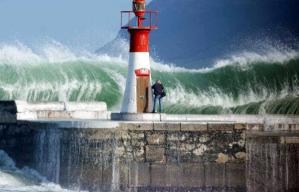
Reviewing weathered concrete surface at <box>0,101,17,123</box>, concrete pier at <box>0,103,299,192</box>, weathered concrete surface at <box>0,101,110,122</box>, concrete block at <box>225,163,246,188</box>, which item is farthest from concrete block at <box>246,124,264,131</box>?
weathered concrete surface at <box>0,101,17,123</box>

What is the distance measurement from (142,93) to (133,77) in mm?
314

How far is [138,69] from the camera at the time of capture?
1975 cm

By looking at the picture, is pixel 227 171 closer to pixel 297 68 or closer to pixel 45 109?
pixel 45 109

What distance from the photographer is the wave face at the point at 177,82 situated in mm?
27047

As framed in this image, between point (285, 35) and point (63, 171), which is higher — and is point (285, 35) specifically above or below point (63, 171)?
above

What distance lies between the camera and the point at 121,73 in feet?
92.5

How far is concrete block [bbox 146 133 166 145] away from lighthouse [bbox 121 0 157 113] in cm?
135

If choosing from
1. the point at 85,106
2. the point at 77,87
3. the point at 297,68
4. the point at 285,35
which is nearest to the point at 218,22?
the point at 285,35

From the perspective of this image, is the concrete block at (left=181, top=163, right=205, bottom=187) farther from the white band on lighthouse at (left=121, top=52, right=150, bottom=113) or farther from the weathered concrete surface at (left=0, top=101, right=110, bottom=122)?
the weathered concrete surface at (left=0, top=101, right=110, bottom=122)

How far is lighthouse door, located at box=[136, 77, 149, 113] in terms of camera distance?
65.1ft

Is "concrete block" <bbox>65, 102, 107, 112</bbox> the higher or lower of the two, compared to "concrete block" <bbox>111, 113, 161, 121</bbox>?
higher

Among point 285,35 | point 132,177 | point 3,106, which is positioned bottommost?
point 132,177

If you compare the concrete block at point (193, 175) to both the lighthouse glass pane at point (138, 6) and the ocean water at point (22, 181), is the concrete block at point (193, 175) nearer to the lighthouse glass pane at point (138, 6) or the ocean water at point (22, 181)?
the ocean water at point (22, 181)

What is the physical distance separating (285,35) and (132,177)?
3596 cm
